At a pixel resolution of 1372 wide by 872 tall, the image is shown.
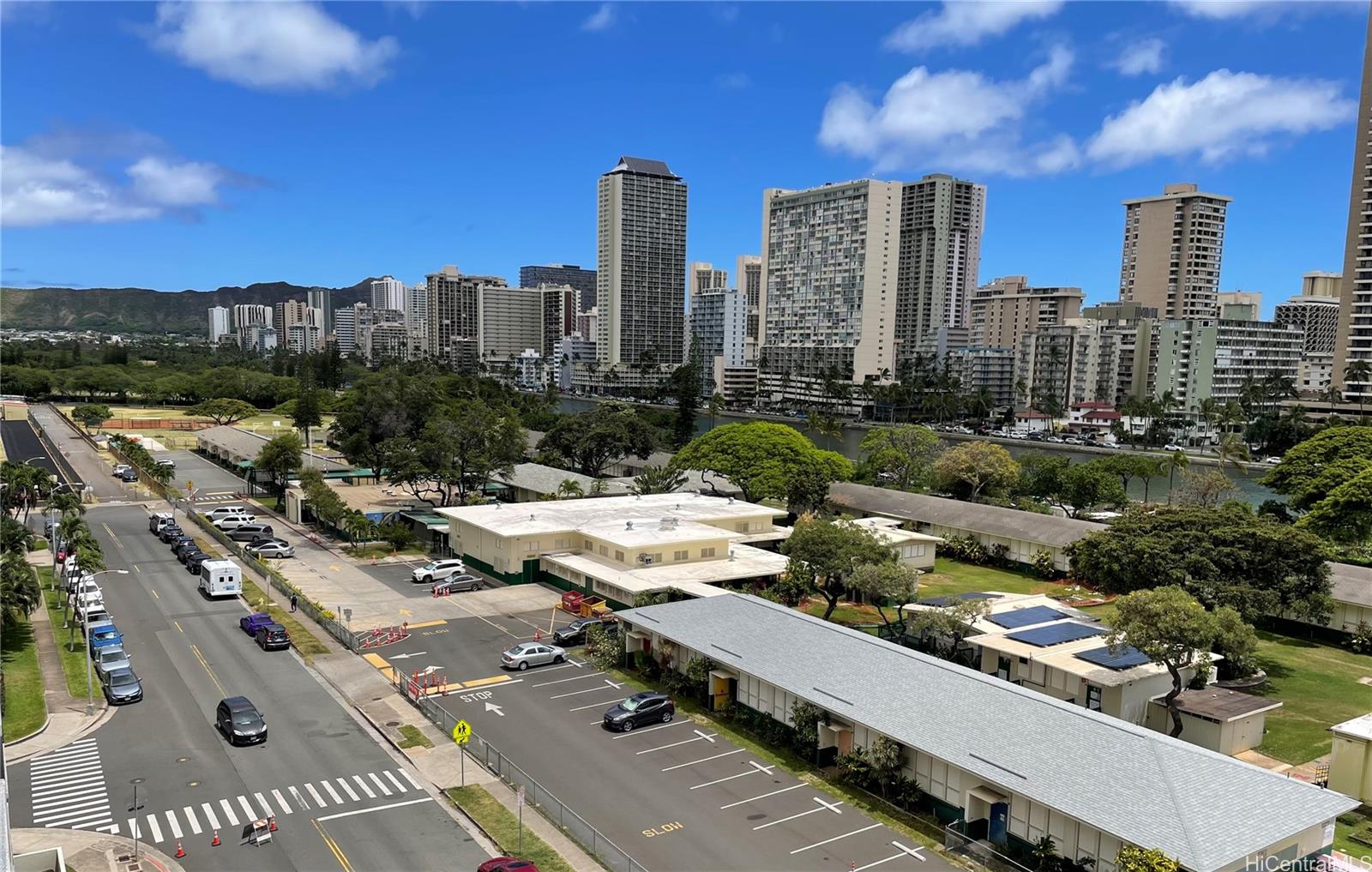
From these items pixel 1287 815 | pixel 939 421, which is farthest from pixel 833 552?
Result: pixel 939 421

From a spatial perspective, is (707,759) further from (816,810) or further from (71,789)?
(71,789)

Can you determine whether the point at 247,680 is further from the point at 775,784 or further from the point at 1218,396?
the point at 1218,396

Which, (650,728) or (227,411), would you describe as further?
(227,411)

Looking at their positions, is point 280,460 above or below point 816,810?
above

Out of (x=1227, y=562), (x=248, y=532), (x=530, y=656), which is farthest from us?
(x=248, y=532)

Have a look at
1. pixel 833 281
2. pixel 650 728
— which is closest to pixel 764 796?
pixel 650 728

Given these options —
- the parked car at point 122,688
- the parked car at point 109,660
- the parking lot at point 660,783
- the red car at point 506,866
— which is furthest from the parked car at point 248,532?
the red car at point 506,866
